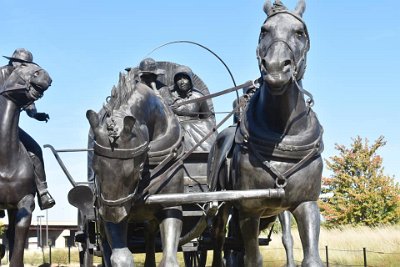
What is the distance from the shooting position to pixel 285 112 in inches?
226

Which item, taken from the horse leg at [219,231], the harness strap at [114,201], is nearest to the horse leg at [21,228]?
the horse leg at [219,231]

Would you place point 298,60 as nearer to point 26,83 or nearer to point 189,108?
point 26,83

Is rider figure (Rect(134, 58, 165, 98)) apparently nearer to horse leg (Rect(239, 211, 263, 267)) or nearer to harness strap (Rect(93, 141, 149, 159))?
horse leg (Rect(239, 211, 263, 267))

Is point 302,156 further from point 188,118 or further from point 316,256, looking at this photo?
point 188,118

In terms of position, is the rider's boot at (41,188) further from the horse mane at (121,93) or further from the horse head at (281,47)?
the horse head at (281,47)

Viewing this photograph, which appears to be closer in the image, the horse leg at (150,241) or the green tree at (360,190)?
the horse leg at (150,241)

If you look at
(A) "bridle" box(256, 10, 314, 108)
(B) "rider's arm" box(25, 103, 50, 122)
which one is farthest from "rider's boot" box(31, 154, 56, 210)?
(A) "bridle" box(256, 10, 314, 108)

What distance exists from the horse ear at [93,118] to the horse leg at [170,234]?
121 cm

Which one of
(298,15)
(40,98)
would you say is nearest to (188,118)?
(40,98)

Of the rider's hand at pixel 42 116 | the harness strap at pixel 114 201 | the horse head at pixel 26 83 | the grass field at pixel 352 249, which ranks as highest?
the horse head at pixel 26 83

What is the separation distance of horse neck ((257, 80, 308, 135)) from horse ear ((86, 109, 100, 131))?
1538 mm

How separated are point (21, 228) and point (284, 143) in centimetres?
318

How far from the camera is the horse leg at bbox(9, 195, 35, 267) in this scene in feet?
23.4

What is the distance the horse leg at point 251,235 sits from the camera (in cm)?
617
